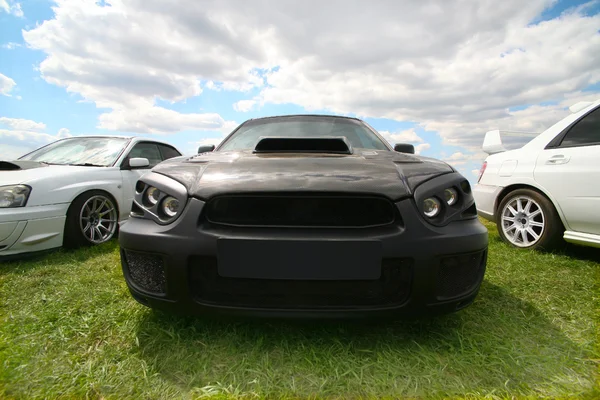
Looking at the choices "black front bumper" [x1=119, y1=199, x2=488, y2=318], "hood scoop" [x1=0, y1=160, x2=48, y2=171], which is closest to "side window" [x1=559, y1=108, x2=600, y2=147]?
"black front bumper" [x1=119, y1=199, x2=488, y2=318]

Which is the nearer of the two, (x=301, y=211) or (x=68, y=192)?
(x=301, y=211)

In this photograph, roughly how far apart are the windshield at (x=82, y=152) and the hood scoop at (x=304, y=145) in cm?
287

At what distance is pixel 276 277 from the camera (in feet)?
4.38

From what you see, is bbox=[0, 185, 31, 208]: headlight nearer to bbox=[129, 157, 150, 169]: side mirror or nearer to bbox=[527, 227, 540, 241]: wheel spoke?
bbox=[129, 157, 150, 169]: side mirror

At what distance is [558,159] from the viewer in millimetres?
3068

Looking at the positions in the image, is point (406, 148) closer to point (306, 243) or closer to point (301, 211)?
point (301, 211)

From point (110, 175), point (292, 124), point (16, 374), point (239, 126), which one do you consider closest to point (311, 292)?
point (16, 374)

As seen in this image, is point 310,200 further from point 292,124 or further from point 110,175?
point 110,175

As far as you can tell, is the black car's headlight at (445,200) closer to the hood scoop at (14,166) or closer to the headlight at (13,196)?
the headlight at (13,196)

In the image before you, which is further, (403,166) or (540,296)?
(540,296)

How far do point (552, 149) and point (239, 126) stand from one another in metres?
3.06

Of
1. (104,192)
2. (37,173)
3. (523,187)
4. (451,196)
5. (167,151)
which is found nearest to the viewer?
(451,196)

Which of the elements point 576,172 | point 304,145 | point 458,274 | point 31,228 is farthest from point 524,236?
point 31,228

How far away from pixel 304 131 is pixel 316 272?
161 cm
